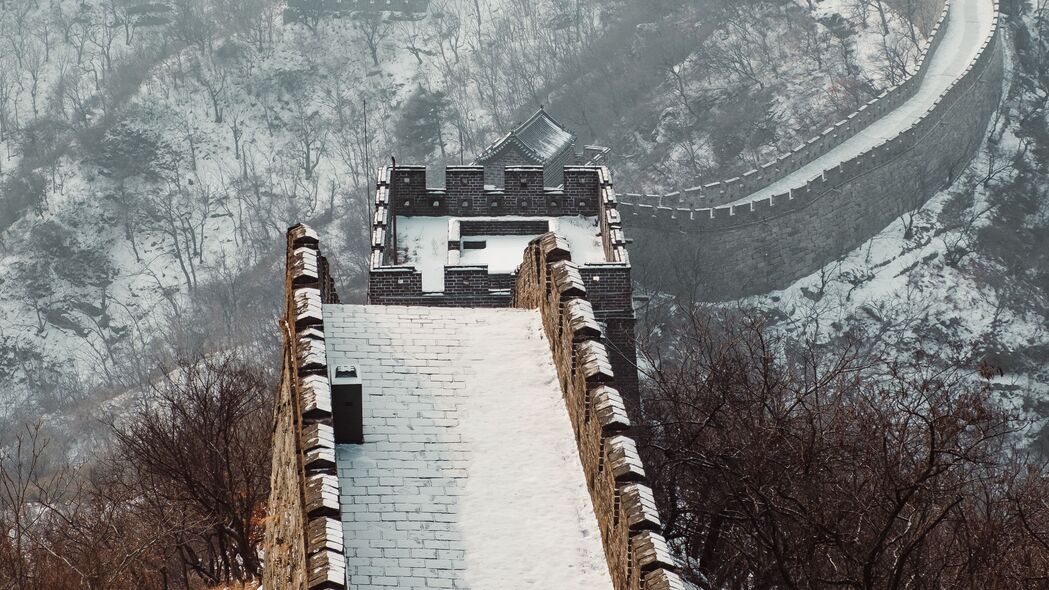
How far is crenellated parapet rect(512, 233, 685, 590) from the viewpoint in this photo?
1698cm

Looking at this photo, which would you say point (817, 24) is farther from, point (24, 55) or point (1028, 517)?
point (1028, 517)

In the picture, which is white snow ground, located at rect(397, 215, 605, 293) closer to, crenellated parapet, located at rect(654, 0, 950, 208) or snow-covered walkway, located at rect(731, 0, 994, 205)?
crenellated parapet, located at rect(654, 0, 950, 208)

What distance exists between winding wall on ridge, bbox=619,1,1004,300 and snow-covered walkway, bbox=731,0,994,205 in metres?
0.98

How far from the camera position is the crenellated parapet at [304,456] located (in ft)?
53.5

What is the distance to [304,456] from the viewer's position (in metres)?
17.6

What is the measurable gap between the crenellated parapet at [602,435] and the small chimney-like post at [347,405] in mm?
2533

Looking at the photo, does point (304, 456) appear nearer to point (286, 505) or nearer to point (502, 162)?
point (286, 505)

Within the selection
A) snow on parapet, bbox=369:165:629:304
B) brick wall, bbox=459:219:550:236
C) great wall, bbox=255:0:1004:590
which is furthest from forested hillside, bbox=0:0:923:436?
brick wall, bbox=459:219:550:236

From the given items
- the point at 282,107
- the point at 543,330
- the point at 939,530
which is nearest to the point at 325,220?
the point at 282,107

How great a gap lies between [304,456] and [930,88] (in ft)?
229

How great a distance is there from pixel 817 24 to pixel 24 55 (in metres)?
60.1

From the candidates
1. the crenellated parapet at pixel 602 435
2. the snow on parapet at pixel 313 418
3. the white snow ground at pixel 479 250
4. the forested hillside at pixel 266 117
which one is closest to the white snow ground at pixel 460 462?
the crenellated parapet at pixel 602 435

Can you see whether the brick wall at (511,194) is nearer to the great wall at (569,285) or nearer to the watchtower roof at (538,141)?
the great wall at (569,285)

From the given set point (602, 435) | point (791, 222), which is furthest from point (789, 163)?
point (602, 435)
